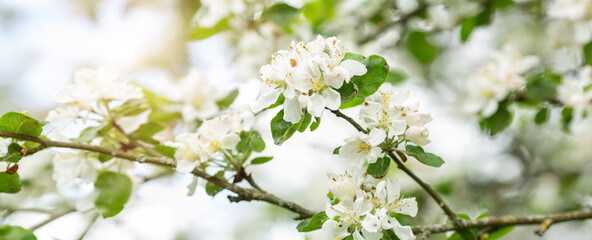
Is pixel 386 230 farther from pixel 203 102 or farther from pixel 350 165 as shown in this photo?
pixel 203 102

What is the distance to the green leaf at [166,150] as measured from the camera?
1.19 m

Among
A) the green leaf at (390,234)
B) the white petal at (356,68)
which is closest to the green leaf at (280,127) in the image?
the white petal at (356,68)

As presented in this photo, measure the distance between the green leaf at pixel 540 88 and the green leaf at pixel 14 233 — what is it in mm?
1470

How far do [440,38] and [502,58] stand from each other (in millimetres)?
1448

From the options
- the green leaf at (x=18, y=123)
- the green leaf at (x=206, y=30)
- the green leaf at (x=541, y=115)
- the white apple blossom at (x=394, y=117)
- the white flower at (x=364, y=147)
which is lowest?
the green leaf at (x=541, y=115)

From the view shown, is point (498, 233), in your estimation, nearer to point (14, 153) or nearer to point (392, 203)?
point (392, 203)

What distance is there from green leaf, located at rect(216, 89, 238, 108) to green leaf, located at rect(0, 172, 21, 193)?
61 centimetres

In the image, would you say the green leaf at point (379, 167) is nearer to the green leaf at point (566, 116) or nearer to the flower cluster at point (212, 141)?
the flower cluster at point (212, 141)

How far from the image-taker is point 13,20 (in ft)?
11.6

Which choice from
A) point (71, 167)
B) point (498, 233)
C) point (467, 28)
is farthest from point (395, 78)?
point (71, 167)

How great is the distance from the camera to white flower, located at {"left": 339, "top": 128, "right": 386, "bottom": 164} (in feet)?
3.11

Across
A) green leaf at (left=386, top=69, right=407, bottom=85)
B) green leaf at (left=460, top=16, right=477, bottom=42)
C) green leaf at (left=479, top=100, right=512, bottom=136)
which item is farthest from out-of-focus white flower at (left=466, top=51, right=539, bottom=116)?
green leaf at (left=386, top=69, right=407, bottom=85)

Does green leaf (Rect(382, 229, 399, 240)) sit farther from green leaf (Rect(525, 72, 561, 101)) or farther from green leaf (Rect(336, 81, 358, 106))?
green leaf (Rect(525, 72, 561, 101))

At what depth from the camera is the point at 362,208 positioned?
956 mm
